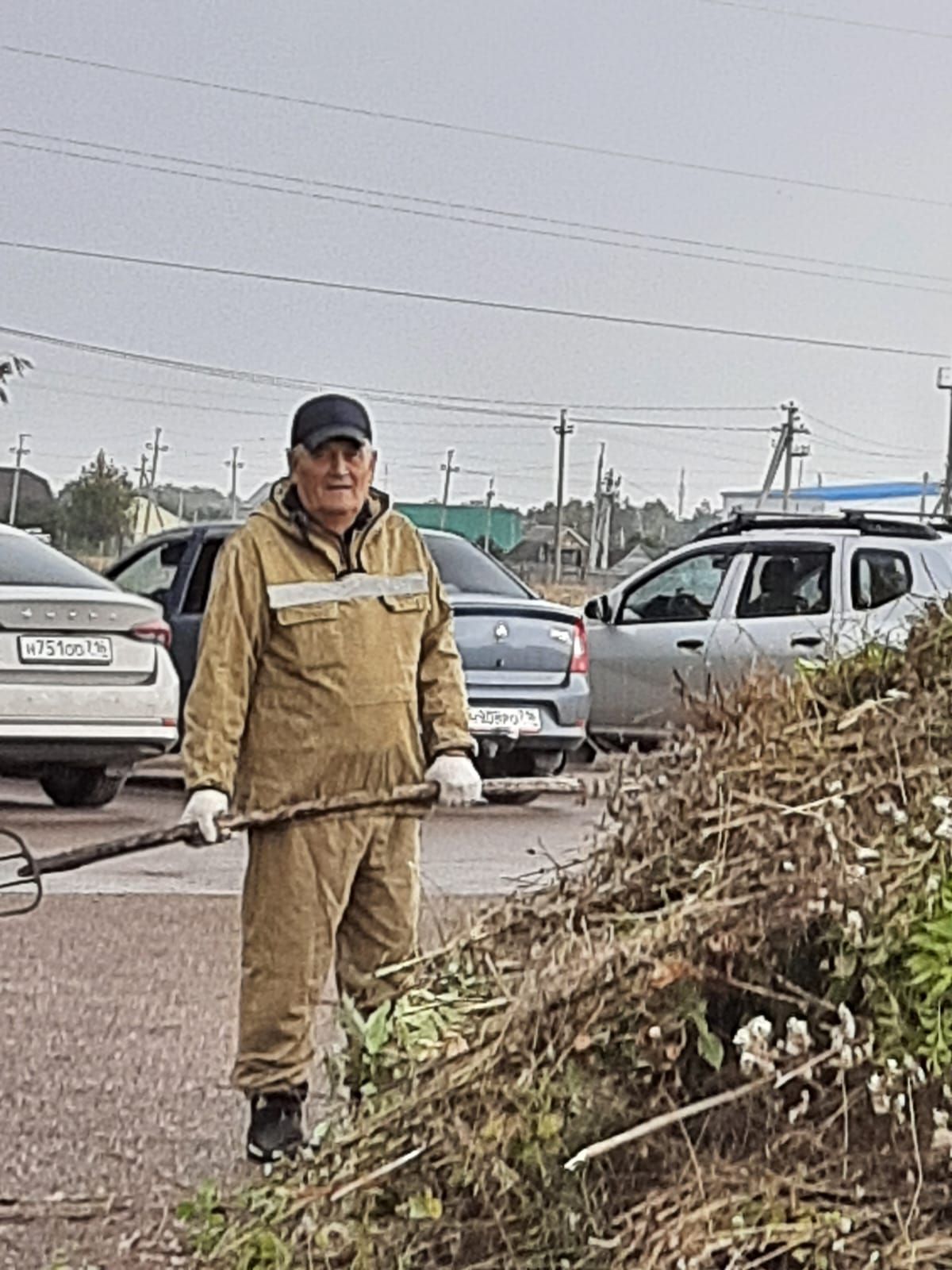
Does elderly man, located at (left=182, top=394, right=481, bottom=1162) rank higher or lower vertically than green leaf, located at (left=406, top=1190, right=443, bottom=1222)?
higher

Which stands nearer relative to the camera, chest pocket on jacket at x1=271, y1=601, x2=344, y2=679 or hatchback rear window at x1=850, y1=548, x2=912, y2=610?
chest pocket on jacket at x1=271, y1=601, x2=344, y2=679

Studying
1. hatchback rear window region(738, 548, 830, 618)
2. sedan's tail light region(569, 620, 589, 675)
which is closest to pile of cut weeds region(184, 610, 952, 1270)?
sedan's tail light region(569, 620, 589, 675)

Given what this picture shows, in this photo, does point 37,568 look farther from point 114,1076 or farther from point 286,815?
point 286,815

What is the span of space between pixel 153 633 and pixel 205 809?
7.05m

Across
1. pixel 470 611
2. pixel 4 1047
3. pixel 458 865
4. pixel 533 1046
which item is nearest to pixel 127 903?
pixel 458 865

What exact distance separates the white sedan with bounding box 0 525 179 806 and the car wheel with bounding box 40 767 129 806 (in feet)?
1.21

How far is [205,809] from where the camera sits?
500cm

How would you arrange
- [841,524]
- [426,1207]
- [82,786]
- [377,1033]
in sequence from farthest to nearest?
1. [841,524]
2. [82,786]
3. [377,1033]
4. [426,1207]

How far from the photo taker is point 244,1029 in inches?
210

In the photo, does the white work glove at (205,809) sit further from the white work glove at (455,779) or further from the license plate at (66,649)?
the license plate at (66,649)

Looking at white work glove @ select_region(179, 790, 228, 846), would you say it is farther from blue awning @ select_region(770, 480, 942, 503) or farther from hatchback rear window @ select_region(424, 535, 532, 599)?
blue awning @ select_region(770, 480, 942, 503)

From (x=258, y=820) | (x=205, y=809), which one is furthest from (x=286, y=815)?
(x=205, y=809)

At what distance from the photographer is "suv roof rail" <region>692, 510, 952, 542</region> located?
45.8 feet

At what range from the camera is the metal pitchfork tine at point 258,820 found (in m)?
4.20
